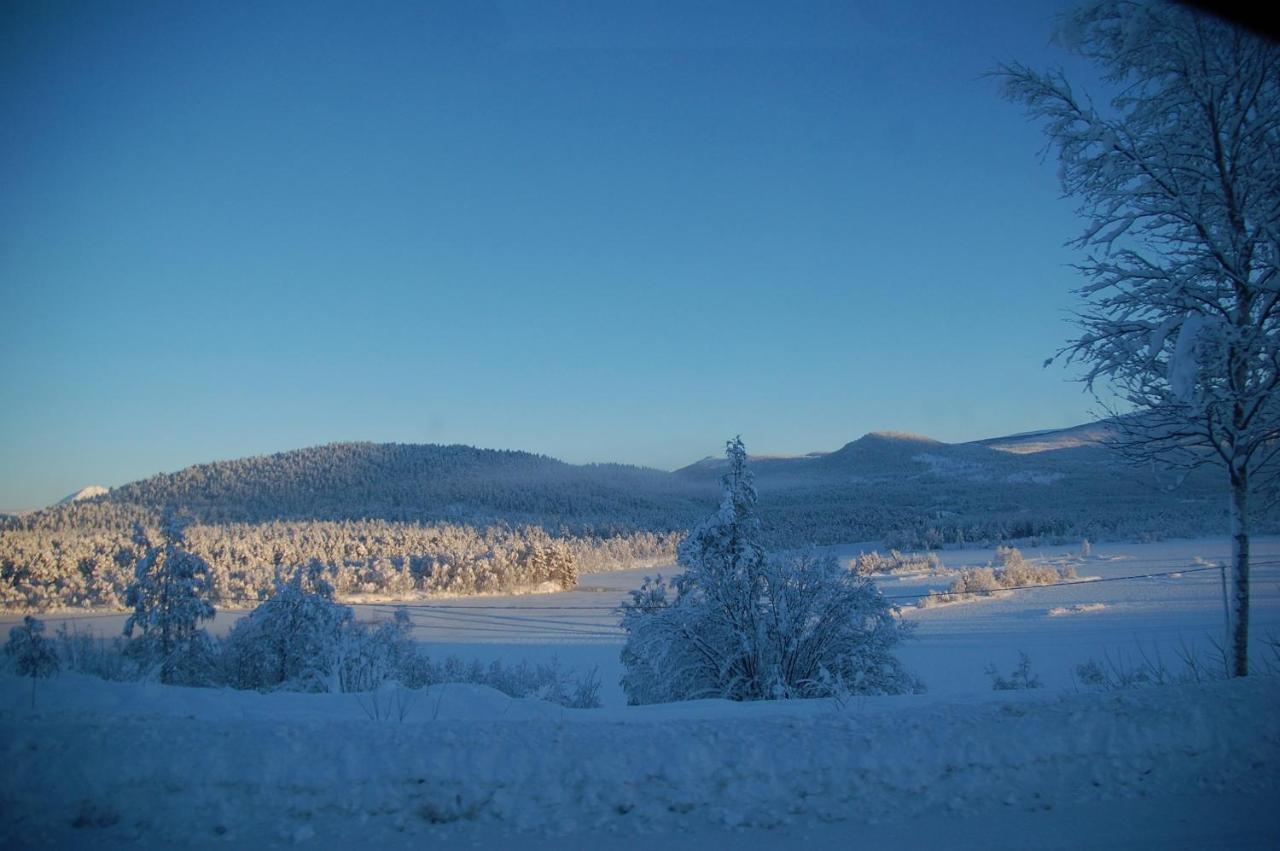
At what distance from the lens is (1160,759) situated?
5395 millimetres

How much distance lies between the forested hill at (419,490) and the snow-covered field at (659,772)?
202 feet

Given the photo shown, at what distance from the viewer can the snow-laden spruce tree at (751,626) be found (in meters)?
12.6

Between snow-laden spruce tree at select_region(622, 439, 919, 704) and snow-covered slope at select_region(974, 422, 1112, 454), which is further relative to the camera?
snow-covered slope at select_region(974, 422, 1112, 454)

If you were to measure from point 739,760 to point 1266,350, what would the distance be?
702cm

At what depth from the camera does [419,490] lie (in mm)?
93125

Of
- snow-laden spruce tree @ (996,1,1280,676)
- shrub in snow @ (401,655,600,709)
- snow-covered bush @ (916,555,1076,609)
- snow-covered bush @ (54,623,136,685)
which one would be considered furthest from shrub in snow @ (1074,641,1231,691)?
snow-covered bush @ (916,555,1076,609)

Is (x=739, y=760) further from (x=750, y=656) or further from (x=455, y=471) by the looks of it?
(x=455, y=471)

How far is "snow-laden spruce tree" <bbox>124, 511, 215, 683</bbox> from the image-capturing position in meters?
15.5

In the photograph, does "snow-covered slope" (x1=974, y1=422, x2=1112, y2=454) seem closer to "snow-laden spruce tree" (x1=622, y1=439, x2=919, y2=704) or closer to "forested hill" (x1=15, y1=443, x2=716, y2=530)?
"forested hill" (x1=15, y1=443, x2=716, y2=530)

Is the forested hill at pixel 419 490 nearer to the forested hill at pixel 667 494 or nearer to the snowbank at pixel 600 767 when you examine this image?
the forested hill at pixel 667 494

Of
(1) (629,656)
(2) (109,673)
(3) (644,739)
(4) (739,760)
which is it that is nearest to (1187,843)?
(4) (739,760)

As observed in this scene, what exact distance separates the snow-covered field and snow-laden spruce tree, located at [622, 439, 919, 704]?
18.3ft

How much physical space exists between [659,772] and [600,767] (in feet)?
1.27

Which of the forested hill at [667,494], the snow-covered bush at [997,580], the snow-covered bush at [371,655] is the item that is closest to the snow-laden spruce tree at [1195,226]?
the snow-covered bush at [371,655]
